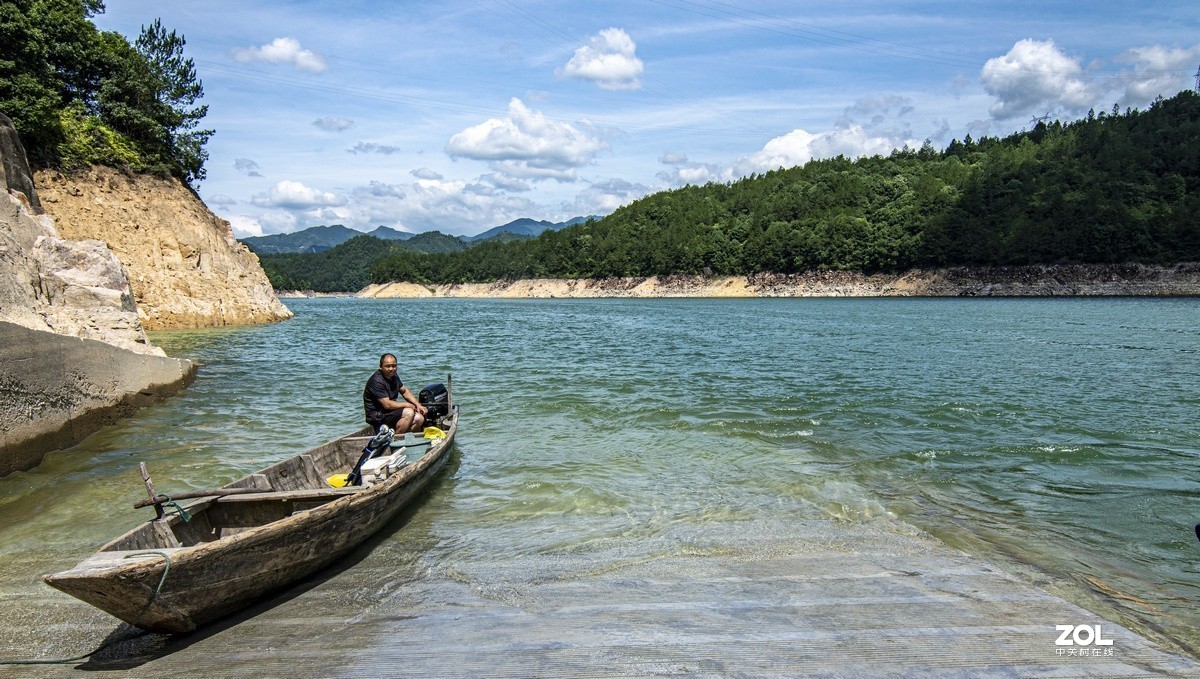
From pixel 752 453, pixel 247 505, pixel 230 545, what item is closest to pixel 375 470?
pixel 247 505

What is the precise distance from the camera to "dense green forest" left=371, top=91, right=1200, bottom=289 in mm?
92562

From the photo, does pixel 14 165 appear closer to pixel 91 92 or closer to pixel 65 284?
pixel 65 284

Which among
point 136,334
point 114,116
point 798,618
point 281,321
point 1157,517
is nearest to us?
point 798,618

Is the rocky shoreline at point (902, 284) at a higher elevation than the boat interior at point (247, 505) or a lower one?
higher

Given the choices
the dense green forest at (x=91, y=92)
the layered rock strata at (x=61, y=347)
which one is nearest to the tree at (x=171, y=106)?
the dense green forest at (x=91, y=92)

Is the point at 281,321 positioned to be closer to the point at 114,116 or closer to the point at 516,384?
the point at 114,116

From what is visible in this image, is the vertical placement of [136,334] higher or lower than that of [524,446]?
higher

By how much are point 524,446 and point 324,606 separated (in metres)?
6.99

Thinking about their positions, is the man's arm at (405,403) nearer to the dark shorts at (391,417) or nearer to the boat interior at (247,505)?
the dark shorts at (391,417)

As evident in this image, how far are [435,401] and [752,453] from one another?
20.2 feet

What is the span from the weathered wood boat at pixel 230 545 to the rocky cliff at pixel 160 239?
29.5 metres

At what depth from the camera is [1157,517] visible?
8.85 m

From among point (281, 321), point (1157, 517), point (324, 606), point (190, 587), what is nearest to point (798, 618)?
point (324, 606)

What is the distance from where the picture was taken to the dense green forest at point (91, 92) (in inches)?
1093
